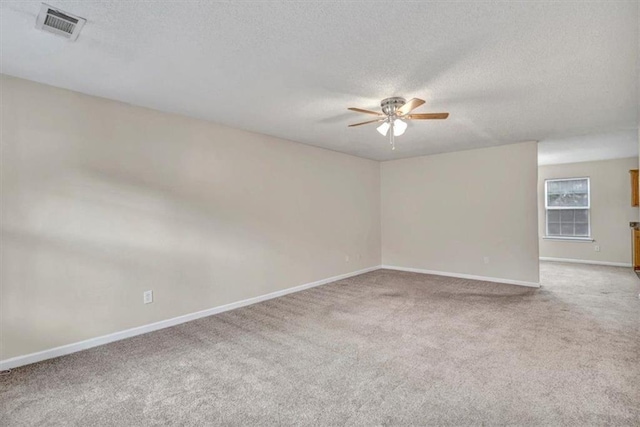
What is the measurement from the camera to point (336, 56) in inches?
90.6

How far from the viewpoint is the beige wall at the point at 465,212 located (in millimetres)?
5184

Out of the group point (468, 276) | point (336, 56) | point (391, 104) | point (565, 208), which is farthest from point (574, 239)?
point (336, 56)

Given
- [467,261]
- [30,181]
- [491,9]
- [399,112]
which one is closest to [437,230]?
[467,261]

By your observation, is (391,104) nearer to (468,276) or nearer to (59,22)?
(59,22)

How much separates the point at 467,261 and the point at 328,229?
2607mm

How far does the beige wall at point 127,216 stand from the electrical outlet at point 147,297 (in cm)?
4

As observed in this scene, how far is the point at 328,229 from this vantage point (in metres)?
5.53

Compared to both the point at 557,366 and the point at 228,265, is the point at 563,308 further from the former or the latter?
the point at 228,265

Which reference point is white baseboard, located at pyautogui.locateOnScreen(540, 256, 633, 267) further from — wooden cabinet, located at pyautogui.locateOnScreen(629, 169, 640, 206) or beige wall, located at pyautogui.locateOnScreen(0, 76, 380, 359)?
beige wall, located at pyautogui.locateOnScreen(0, 76, 380, 359)

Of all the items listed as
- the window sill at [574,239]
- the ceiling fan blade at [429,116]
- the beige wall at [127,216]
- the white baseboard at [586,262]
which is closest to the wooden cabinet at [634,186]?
the window sill at [574,239]

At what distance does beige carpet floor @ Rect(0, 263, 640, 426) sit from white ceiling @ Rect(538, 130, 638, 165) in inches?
97.7

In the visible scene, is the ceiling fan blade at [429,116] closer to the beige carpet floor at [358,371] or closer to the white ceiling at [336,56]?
the white ceiling at [336,56]

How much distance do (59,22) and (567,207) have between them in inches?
361

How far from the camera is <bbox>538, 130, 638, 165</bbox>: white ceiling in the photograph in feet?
15.9
